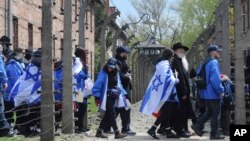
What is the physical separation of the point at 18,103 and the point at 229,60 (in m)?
4.22

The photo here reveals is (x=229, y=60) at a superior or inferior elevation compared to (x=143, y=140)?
superior

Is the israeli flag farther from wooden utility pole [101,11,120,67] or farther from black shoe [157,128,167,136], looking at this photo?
wooden utility pole [101,11,120,67]

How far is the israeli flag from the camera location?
39.0 feet

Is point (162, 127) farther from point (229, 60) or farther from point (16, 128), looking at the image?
point (16, 128)

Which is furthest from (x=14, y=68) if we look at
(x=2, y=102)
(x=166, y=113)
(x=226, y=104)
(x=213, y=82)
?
(x=226, y=104)

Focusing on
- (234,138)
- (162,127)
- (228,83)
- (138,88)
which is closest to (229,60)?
(228,83)

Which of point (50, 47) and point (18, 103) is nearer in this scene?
point (50, 47)

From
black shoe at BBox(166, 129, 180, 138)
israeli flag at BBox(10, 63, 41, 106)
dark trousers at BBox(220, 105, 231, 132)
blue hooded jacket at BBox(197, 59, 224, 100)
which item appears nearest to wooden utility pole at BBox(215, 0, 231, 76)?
blue hooded jacket at BBox(197, 59, 224, 100)

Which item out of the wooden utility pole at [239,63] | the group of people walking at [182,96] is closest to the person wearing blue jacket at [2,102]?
the group of people walking at [182,96]

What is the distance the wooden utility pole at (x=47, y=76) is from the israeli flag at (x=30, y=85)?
174 cm

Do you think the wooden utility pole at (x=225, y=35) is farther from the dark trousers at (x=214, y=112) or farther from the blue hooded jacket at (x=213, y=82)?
the dark trousers at (x=214, y=112)

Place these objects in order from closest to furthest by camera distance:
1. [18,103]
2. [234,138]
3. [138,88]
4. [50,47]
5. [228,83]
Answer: [234,138] → [50,47] → [18,103] → [228,83] → [138,88]

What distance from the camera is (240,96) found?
33.2ft

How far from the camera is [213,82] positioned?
12188mm
